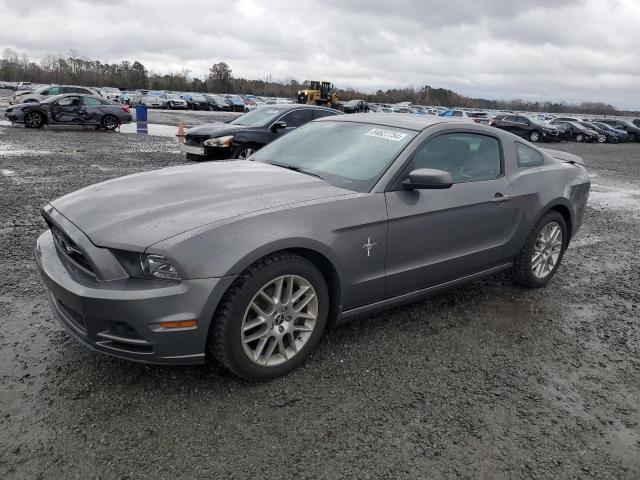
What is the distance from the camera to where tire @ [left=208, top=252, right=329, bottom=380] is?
8.73 ft

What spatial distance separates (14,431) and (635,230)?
791 cm

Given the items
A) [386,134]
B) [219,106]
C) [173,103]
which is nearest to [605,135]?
[219,106]

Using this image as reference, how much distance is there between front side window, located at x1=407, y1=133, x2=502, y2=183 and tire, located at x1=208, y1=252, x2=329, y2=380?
3.86 ft

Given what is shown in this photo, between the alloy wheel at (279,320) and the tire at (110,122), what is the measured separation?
734 inches

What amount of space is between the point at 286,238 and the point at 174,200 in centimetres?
74

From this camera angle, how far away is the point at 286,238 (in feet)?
9.04

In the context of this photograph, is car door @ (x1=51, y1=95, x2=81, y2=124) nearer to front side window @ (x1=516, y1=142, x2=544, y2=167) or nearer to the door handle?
front side window @ (x1=516, y1=142, x2=544, y2=167)

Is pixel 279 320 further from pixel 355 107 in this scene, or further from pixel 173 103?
pixel 173 103

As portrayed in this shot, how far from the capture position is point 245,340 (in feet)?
9.06

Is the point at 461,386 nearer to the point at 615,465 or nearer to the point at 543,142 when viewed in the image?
the point at 615,465

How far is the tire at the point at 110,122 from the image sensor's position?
19134 mm

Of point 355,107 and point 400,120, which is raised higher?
point 400,120

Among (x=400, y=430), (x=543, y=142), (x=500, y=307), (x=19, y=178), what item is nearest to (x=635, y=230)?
(x=500, y=307)

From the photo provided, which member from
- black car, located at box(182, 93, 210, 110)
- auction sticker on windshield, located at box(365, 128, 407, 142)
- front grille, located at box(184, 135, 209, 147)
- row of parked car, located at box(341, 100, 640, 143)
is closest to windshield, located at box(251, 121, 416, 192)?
auction sticker on windshield, located at box(365, 128, 407, 142)
